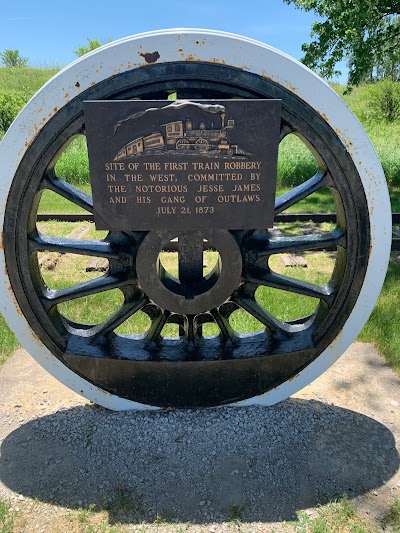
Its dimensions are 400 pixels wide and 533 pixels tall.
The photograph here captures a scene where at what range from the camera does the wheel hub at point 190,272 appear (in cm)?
303

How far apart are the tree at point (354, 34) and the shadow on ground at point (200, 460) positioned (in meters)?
6.84

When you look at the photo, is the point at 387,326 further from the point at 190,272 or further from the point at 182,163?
the point at 182,163

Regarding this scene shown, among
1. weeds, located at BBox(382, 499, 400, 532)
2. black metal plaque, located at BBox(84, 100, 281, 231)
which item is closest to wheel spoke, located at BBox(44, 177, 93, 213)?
black metal plaque, located at BBox(84, 100, 281, 231)

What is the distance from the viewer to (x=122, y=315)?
3240 millimetres

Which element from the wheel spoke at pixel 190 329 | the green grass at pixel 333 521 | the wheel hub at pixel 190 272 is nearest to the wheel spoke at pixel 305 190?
the wheel hub at pixel 190 272

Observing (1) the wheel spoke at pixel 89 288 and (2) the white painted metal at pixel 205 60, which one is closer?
(2) the white painted metal at pixel 205 60

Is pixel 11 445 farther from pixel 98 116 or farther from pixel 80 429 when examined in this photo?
pixel 98 116

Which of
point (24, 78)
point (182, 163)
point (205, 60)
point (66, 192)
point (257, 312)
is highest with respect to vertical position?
point (24, 78)

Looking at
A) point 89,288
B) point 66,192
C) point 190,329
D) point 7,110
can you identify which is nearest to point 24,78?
point 7,110

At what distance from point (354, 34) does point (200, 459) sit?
738cm

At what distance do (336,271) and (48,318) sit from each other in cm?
183

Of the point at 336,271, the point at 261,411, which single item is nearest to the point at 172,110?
the point at 336,271

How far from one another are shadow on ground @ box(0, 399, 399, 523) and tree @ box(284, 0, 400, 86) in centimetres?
684

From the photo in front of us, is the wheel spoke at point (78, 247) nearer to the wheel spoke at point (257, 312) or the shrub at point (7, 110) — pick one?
the wheel spoke at point (257, 312)
